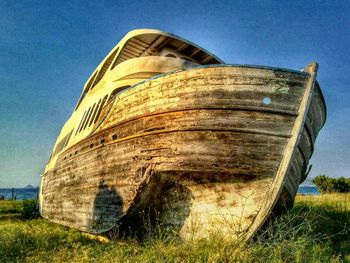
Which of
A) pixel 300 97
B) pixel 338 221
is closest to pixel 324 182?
pixel 338 221

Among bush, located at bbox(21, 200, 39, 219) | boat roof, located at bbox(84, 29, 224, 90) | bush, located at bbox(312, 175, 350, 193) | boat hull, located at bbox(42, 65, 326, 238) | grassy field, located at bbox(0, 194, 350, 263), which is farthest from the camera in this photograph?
bush, located at bbox(312, 175, 350, 193)

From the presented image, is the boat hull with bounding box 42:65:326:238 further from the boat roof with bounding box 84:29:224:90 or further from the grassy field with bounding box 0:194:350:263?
the boat roof with bounding box 84:29:224:90

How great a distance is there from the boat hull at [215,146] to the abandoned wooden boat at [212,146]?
0.02m

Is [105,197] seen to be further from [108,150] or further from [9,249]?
[9,249]

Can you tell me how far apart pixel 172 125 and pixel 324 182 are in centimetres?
1571

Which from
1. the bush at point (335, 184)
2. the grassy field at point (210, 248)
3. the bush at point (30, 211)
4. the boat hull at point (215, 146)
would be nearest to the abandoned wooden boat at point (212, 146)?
the boat hull at point (215, 146)

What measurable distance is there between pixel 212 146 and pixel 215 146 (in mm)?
50

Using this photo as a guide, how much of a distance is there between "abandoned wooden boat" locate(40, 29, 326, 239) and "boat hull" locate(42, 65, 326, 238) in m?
0.02

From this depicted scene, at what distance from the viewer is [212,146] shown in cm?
520

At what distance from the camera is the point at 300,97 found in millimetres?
5012

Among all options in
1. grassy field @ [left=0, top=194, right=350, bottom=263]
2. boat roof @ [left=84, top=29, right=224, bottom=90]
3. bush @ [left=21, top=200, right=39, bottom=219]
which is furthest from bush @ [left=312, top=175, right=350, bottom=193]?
bush @ [left=21, top=200, right=39, bottom=219]

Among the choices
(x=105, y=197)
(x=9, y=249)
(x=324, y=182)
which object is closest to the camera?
(x=9, y=249)

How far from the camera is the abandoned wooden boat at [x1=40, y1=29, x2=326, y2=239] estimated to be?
498 cm

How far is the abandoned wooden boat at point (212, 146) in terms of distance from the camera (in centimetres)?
498
